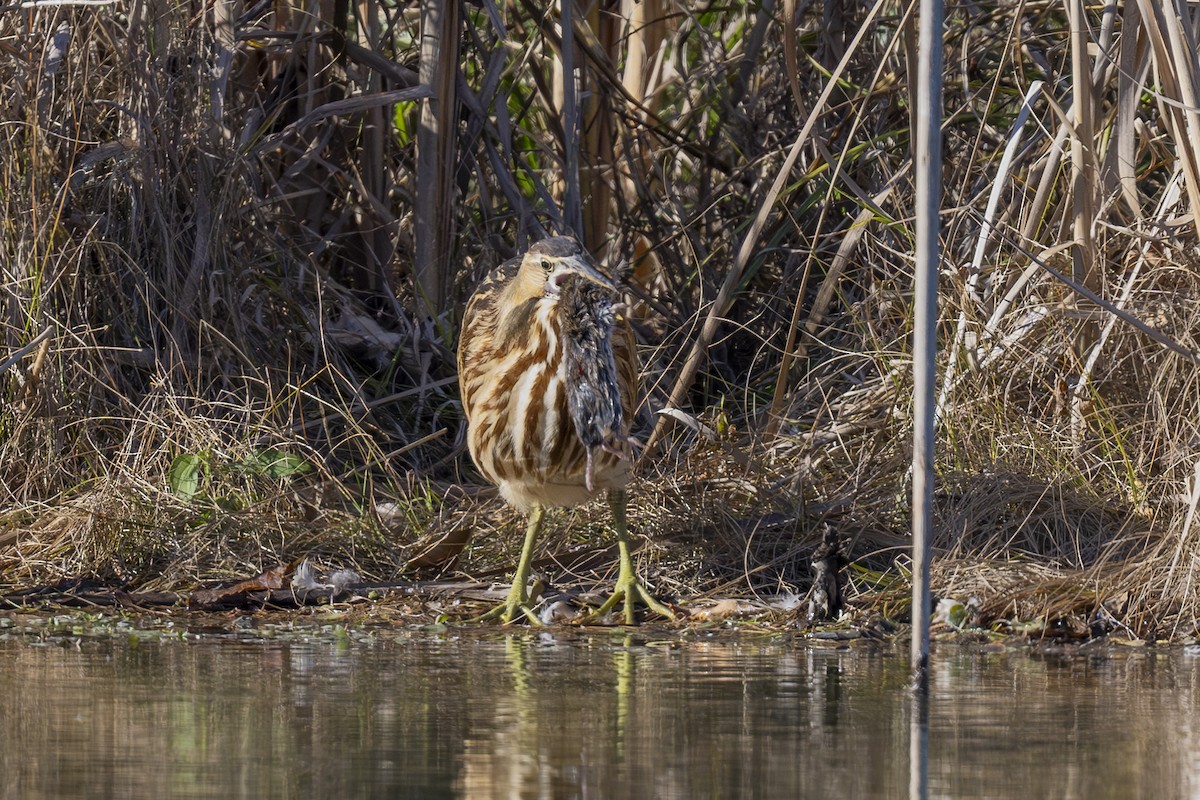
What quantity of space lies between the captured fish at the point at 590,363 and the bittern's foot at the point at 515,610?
555 millimetres

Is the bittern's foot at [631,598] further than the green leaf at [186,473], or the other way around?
the green leaf at [186,473]

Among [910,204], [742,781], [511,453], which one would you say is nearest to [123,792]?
[742,781]

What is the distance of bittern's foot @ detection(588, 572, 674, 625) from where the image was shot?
564 centimetres

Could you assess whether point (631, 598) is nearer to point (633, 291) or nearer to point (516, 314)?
point (516, 314)

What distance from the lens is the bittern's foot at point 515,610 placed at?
559cm

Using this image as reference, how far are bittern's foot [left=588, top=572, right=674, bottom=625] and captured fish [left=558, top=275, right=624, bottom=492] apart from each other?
1.64ft

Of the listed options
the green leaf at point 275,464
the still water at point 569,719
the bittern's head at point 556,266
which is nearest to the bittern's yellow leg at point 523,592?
Answer: the still water at point 569,719

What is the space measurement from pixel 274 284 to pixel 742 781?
4.16 metres

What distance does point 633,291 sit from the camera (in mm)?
7793

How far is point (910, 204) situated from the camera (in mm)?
6957

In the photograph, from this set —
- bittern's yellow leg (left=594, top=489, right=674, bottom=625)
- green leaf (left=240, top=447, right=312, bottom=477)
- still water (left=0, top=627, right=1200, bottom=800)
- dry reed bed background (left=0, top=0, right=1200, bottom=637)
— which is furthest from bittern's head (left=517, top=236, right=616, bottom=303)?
green leaf (left=240, top=447, right=312, bottom=477)

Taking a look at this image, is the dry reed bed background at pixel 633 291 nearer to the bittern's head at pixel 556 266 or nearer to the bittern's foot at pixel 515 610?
the bittern's foot at pixel 515 610

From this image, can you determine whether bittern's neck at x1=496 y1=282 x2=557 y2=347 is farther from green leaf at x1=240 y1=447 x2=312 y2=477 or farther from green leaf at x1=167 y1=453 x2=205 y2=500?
green leaf at x1=167 y1=453 x2=205 y2=500

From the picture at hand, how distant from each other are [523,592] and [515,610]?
2.9 inches
